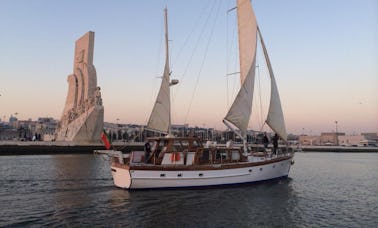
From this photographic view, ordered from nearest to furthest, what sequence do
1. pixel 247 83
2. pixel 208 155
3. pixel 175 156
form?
1. pixel 175 156
2. pixel 208 155
3. pixel 247 83

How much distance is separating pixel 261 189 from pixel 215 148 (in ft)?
13.0

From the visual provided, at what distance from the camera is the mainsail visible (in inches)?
902

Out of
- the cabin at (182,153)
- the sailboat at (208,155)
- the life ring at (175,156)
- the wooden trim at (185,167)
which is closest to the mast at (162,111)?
the sailboat at (208,155)

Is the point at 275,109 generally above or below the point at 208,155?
above

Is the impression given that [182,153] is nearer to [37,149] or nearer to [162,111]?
[162,111]

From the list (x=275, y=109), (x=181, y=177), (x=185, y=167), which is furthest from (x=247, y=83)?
(x=181, y=177)

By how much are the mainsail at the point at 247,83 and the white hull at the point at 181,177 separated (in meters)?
2.93

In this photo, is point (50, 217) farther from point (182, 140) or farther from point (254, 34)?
→ point (254, 34)

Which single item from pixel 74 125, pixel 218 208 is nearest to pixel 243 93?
pixel 218 208

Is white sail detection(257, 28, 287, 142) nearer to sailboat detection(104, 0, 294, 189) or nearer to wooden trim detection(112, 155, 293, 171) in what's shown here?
sailboat detection(104, 0, 294, 189)

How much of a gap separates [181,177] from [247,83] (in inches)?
332

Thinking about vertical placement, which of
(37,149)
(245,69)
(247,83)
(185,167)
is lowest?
(185,167)

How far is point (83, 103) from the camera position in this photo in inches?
3871

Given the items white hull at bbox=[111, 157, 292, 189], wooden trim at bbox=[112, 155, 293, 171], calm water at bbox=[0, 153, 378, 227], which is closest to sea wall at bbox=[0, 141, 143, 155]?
white hull at bbox=[111, 157, 292, 189]
